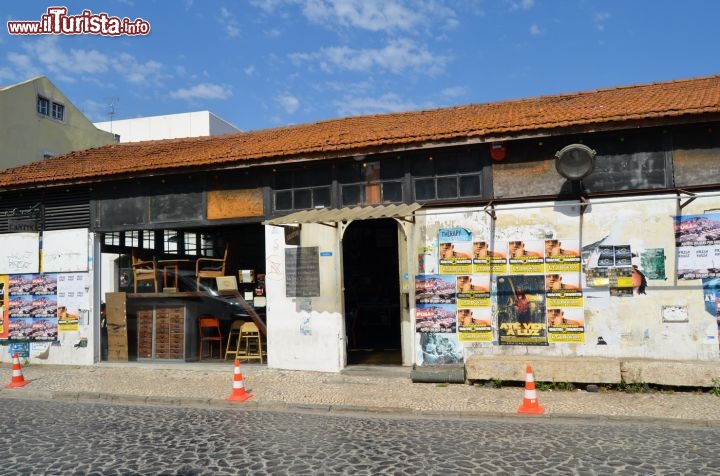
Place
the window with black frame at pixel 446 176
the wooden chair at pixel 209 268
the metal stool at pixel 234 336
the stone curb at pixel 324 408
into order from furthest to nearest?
1. the wooden chair at pixel 209 268
2. the metal stool at pixel 234 336
3. the window with black frame at pixel 446 176
4. the stone curb at pixel 324 408

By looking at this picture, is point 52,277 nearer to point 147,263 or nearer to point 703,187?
point 147,263

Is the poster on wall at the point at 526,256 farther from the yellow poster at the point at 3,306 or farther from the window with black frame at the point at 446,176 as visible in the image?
the yellow poster at the point at 3,306

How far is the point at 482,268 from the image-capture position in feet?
34.6

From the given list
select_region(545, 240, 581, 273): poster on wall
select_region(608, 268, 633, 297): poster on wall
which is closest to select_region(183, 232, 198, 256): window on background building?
select_region(545, 240, 581, 273): poster on wall

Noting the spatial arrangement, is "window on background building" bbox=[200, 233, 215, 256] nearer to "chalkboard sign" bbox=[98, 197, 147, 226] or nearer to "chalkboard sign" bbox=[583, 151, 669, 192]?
"chalkboard sign" bbox=[98, 197, 147, 226]

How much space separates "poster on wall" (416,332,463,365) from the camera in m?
10.6

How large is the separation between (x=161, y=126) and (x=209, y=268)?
1016 inches

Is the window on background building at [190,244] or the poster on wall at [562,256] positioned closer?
the poster on wall at [562,256]

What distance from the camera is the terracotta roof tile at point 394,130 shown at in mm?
9953

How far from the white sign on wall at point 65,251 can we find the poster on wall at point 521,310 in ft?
30.8

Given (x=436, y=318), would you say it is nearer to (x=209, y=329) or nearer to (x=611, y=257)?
(x=611, y=257)

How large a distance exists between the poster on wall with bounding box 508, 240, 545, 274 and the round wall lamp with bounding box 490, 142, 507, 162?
1563 mm

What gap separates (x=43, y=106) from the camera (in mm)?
25875

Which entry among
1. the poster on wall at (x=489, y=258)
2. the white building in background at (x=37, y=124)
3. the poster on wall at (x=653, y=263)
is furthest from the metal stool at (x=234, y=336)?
the white building in background at (x=37, y=124)
